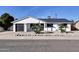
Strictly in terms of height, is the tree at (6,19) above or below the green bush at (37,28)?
above

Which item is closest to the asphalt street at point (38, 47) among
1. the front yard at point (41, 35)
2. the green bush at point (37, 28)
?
the front yard at point (41, 35)

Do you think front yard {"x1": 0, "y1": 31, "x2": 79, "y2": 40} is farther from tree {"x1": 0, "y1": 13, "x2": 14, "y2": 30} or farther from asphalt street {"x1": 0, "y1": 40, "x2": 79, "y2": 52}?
asphalt street {"x1": 0, "y1": 40, "x2": 79, "y2": 52}

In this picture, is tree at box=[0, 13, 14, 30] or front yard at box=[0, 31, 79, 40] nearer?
tree at box=[0, 13, 14, 30]

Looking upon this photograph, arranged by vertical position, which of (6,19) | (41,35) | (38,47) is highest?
(6,19)

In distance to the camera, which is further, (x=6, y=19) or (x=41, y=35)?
(x=41, y=35)

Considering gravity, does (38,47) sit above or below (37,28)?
below

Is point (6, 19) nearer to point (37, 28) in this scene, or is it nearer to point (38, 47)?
point (38, 47)

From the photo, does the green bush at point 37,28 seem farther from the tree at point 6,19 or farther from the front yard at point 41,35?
the tree at point 6,19

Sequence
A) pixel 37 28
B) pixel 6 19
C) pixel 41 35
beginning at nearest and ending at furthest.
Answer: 1. pixel 6 19
2. pixel 41 35
3. pixel 37 28

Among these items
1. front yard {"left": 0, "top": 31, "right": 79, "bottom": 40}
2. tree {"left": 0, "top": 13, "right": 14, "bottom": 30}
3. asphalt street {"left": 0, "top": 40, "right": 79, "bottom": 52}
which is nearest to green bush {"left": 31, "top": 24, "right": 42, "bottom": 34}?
front yard {"left": 0, "top": 31, "right": 79, "bottom": 40}

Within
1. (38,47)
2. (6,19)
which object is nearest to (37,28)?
(6,19)

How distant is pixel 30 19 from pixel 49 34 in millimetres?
2830

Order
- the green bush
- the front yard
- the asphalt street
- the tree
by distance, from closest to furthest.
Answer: the asphalt street < the tree < the front yard < the green bush
